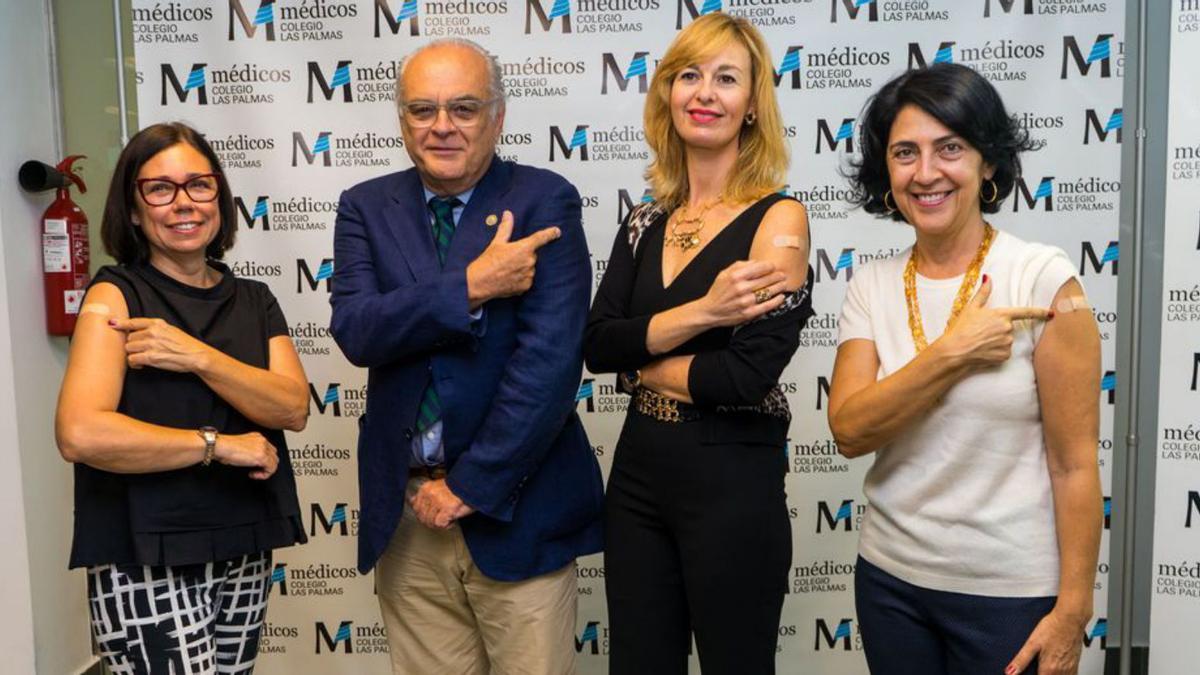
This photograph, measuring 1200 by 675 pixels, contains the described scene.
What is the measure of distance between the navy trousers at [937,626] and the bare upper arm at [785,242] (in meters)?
0.56

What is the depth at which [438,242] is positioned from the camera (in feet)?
6.10

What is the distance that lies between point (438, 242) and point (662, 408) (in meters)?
0.59

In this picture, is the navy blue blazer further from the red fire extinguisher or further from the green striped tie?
the red fire extinguisher

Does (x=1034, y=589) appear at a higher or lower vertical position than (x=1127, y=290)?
lower

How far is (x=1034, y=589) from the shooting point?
143 centimetres

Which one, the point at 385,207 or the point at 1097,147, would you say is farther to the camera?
the point at 1097,147

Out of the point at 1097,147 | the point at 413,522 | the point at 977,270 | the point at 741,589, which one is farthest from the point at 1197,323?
the point at 413,522

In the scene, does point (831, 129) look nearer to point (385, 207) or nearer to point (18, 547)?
point (385, 207)

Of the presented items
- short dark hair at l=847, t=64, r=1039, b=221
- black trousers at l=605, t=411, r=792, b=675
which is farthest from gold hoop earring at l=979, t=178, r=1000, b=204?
black trousers at l=605, t=411, r=792, b=675

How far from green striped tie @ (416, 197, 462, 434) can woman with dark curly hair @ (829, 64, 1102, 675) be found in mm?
812

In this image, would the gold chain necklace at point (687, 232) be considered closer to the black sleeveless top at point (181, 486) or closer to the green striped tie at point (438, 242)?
the green striped tie at point (438, 242)

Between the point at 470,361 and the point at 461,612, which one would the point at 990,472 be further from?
the point at 461,612

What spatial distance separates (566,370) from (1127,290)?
208 centimetres

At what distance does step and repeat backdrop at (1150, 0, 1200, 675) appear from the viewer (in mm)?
2623
